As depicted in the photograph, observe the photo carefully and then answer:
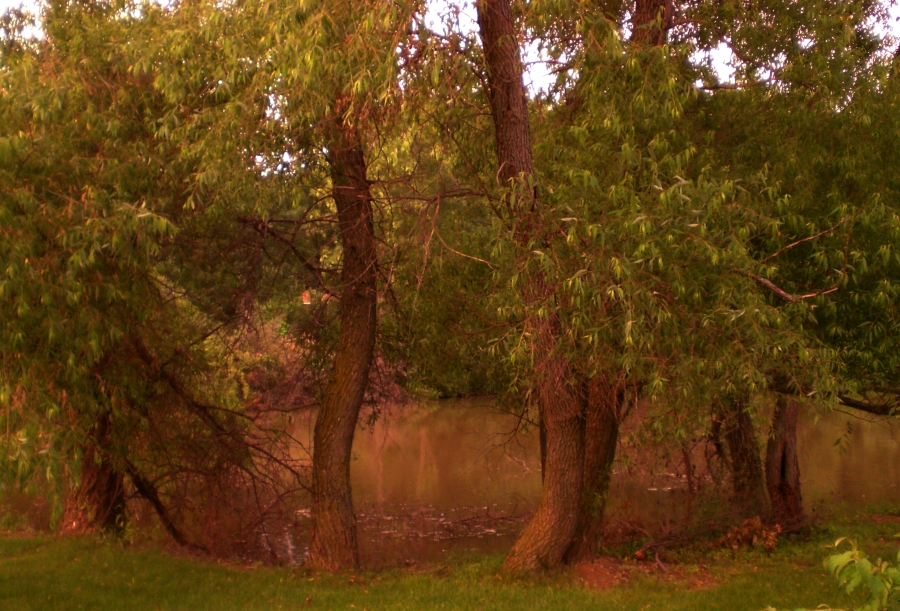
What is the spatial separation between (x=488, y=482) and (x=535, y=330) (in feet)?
35.6

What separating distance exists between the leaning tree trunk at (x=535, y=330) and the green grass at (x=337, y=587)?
47 centimetres

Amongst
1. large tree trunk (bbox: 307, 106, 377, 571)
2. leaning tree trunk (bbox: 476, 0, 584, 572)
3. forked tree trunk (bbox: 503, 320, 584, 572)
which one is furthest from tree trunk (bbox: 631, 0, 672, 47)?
forked tree trunk (bbox: 503, 320, 584, 572)

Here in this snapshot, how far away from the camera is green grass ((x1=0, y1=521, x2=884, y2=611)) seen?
25.3 feet

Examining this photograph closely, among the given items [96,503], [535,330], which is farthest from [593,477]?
[96,503]

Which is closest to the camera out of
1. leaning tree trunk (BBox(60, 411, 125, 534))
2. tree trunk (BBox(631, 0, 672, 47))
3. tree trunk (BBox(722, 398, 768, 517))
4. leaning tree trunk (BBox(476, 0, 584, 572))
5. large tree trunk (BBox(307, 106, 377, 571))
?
leaning tree trunk (BBox(476, 0, 584, 572))

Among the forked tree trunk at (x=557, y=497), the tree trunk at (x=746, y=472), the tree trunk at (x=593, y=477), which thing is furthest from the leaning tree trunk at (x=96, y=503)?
the tree trunk at (x=746, y=472)

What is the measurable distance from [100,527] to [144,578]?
2554 millimetres

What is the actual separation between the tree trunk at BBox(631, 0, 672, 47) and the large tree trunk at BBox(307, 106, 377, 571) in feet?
10.6

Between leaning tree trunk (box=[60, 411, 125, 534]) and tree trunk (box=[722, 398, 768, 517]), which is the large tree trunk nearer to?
leaning tree trunk (box=[60, 411, 125, 534])

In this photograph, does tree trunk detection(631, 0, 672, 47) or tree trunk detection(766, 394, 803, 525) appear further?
tree trunk detection(766, 394, 803, 525)

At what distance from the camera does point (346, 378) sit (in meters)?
9.79

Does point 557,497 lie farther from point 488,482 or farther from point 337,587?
point 488,482

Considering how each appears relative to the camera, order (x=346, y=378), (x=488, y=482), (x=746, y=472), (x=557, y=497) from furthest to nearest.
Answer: (x=488, y=482) < (x=746, y=472) < (x=346, y=378) < (x=557, y=497)

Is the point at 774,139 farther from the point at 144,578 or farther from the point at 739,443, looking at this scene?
the point at 144,578
